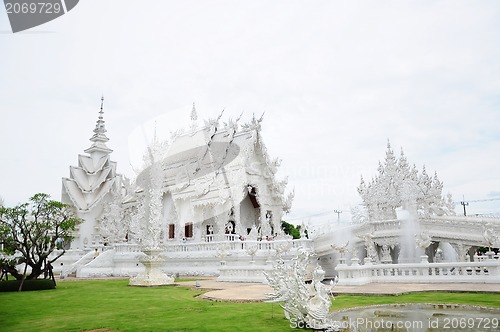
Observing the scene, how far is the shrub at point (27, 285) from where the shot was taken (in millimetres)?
15038

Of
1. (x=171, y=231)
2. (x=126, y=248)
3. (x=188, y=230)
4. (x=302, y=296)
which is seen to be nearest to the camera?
(x=302, y=296)

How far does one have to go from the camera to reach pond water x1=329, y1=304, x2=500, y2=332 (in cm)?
660

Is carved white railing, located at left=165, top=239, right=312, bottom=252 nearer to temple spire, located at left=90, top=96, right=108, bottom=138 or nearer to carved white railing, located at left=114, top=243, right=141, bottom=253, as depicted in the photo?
carved white railing, located at left=114, top=243, right=141, bottom=253

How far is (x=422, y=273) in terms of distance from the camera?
1416 cm

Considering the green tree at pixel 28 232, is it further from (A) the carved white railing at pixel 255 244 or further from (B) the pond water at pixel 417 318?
(B) the pond water at pixel 417 318

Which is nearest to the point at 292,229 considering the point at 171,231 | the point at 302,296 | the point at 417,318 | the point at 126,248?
the point at 171,231

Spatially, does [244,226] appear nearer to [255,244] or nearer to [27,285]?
[255,244]

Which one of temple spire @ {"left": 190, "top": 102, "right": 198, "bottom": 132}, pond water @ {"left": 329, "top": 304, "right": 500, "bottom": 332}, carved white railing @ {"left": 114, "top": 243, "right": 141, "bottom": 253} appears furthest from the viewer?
temple spire @ {"left": 190, "top": 102, "right": 198, "bottom": 132}

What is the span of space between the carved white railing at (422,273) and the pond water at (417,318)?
5.12m

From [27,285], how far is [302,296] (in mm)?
13063

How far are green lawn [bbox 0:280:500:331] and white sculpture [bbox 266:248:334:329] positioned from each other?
346 millimetres

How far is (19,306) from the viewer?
422 inches

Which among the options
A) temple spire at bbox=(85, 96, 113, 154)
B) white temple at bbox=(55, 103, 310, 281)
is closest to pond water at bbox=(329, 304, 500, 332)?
white temple at bbox=(55, 103, 310, 281)

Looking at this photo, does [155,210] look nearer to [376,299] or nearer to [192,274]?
[192,274]
